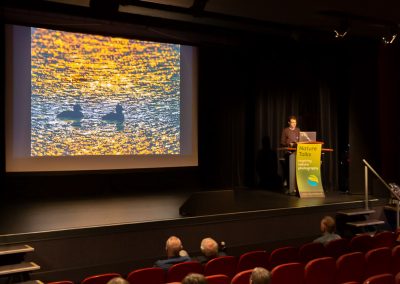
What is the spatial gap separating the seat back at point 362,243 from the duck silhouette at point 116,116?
15.4 feet

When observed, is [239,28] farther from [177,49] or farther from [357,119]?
[357,119]

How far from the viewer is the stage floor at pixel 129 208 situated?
18.6 ft

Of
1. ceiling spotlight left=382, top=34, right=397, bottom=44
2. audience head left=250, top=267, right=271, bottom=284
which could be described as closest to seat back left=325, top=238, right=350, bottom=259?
audience head left=250, top=267, right=271, bottom=284

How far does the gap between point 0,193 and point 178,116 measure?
347 cm

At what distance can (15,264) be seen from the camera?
4.91 m

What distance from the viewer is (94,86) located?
813 cm

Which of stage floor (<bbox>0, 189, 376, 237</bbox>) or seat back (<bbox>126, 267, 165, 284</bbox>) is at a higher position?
stage floor (<bbox>0, 189, 376, 237</bbox>)

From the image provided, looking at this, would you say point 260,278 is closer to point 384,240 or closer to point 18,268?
point 18,268

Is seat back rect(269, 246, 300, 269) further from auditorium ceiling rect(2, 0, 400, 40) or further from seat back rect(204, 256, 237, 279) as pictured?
auditorium ceiling rect(2, 0, 400, 40)

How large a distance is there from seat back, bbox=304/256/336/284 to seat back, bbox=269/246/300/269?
0.73 metres

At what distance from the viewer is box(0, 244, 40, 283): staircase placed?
15.5ft

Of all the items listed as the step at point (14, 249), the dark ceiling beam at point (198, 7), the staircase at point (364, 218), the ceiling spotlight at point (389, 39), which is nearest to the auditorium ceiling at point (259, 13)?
the dark ceiling beam at point (198, 7)

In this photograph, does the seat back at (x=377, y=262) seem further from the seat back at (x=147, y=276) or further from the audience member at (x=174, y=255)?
the seat back at (x=147, y=276)

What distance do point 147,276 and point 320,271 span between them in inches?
56.9
